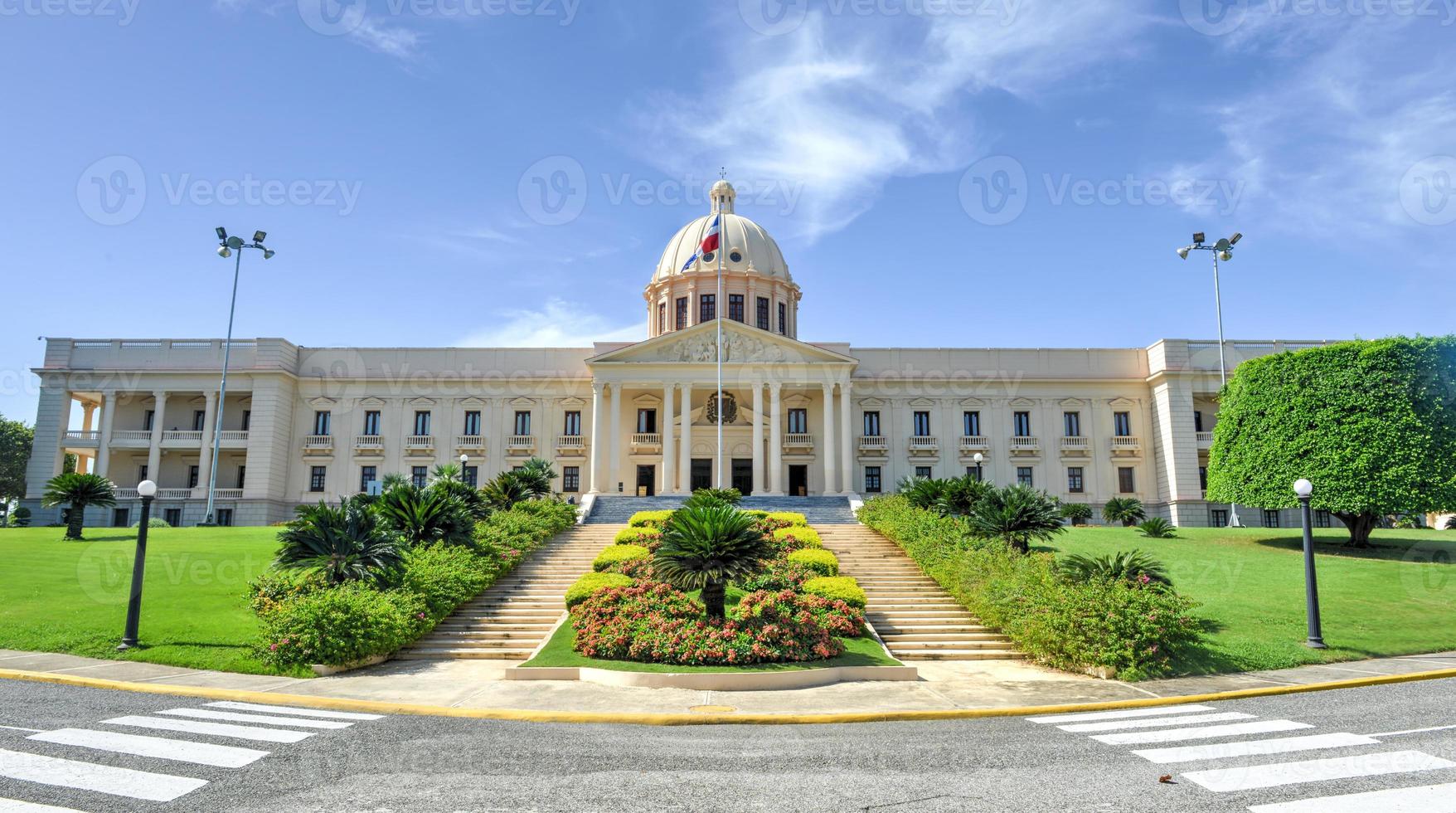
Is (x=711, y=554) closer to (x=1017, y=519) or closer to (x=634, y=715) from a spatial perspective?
(x=634, y=715)

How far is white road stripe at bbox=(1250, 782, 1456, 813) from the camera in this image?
713 centimetres

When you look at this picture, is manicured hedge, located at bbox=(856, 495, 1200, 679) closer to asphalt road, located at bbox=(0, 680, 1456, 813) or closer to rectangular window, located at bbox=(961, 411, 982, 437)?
asphalt road, located at bbox=(0, 680, 1456, 813)

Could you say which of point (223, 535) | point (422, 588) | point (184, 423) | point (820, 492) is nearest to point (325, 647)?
point (422, 588)

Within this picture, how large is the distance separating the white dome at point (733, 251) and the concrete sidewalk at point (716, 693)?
43.0 meters

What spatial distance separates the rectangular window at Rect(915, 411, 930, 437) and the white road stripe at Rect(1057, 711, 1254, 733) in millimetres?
40517

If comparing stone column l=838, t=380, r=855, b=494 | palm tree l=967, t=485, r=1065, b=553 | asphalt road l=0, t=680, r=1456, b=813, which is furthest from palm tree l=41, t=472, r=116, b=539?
stone column l=838, t=380, r=855, b=494

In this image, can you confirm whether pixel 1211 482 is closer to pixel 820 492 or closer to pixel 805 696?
pixel 820 492

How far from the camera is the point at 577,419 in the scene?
A: 171 ft

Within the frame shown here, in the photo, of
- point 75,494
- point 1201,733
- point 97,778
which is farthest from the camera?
point 75,494

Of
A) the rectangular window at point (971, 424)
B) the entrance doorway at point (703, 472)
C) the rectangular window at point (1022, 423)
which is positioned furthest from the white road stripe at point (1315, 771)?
the rectangular window at point (1022, 423)

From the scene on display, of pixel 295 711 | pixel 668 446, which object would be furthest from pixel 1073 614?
pixel 668 446

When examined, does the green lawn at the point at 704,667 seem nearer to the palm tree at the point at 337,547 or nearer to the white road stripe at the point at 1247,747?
the palm tree at the point at 337,547

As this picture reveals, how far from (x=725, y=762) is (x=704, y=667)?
599cm

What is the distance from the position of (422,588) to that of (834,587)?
949cm
